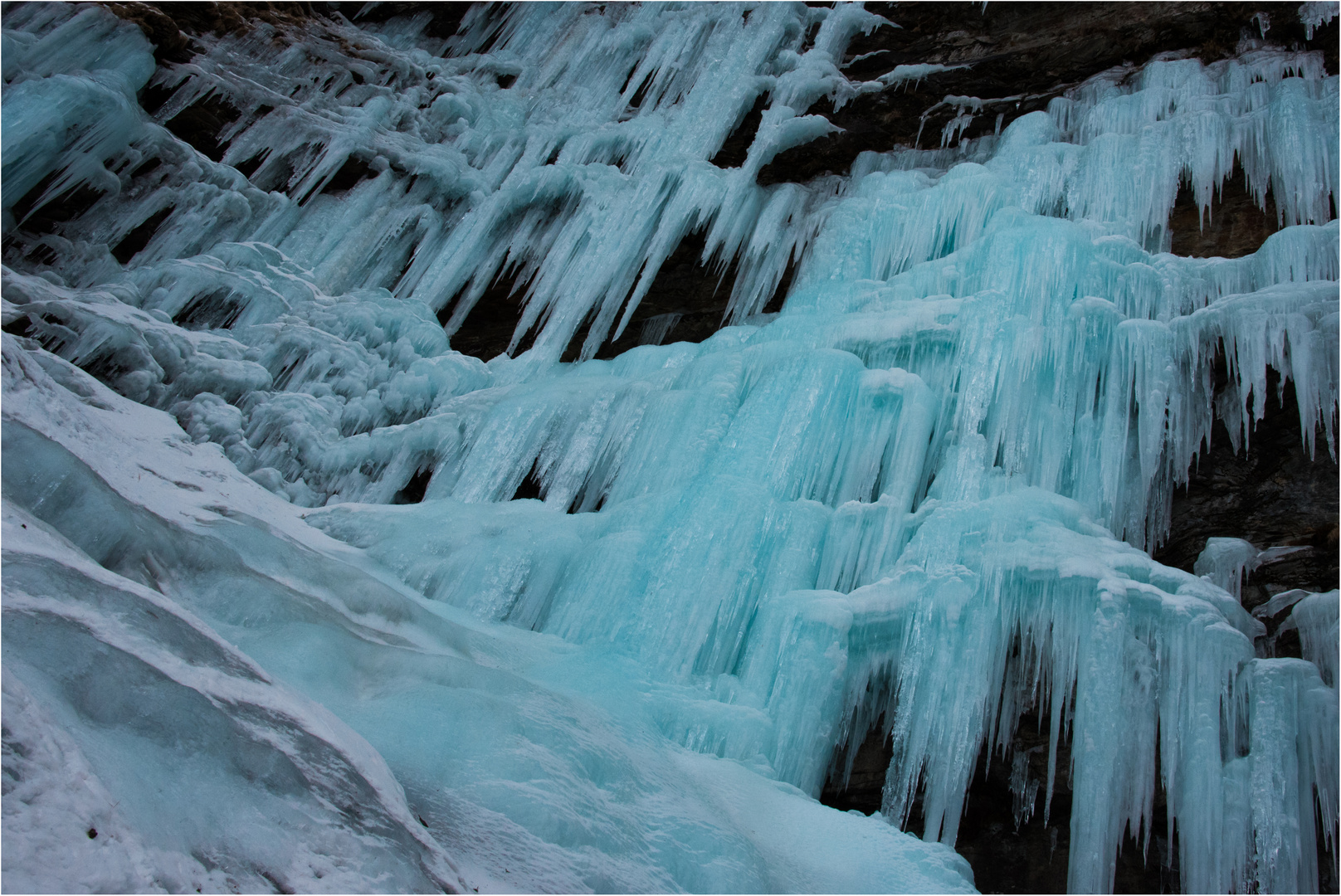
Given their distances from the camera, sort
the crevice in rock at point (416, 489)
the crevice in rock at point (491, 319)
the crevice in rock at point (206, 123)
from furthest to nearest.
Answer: the crevice in rock at point (206, 123) < the crevice in rock at point (491, 319) < the crevice in rock at point (416, 489)

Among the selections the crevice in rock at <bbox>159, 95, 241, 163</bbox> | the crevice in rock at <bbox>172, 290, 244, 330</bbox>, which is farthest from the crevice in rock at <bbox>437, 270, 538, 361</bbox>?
the crevice in rock at <bbox>159, 95, 241, 163</bbox>

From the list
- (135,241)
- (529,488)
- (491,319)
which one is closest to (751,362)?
(529,488)

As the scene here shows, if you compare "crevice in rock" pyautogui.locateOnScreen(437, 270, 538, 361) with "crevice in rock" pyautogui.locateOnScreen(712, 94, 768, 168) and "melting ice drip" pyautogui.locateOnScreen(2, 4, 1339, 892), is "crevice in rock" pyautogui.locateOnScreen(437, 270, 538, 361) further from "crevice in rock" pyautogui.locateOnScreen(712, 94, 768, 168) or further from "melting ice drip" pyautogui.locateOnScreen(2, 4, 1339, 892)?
"crevice in rock" pyautogui.locateOnScreen(712, 94, 768, 168)

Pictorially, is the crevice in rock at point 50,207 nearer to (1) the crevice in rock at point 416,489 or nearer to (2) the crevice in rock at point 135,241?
(2) the crevice in rock at point 135,241

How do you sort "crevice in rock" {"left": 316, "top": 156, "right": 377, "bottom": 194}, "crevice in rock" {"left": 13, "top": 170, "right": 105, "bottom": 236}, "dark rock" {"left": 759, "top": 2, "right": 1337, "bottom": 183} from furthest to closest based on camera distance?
"crevice in rock" {"left": 316, "top": 156, "right": 377, "bottom": 194} < "crevice in rock" {"left": 13, "top": 170, "right": 105, "bottom": 236} < "dark rock" {"left": 759, "top": 2, "right": 1337, "bottom": 183}

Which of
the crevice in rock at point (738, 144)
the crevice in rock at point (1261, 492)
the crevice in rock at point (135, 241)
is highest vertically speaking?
the crevice in rock at point (135, 241)

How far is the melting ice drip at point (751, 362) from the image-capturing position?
17.0ft

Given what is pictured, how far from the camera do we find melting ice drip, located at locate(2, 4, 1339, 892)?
17.0 feet

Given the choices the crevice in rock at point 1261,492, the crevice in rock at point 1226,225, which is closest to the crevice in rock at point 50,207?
the crevice in rock at point 1226,225

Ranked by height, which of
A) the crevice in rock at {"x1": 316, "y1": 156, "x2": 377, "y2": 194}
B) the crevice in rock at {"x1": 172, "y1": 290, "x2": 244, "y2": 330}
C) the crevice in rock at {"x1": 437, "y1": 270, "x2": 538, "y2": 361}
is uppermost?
the crevice in rock at {"x1": 316, "y1": 156, "x2": 377, "y2": 194}

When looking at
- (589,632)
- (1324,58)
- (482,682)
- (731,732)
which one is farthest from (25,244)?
(1324,58)

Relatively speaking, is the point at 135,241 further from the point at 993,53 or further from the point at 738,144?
the point at 993,53

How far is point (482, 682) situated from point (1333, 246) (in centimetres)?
614

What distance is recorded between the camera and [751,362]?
25.8 feet
